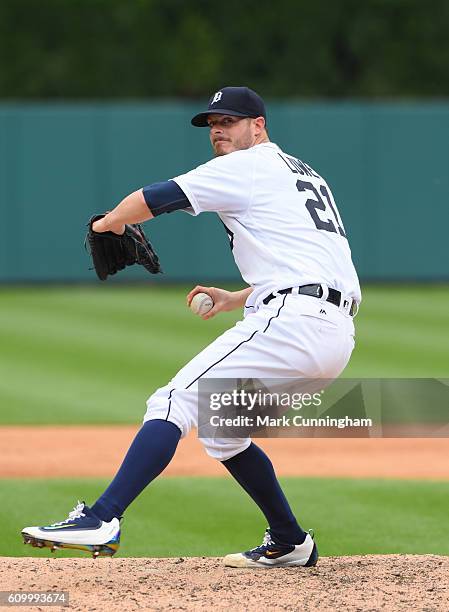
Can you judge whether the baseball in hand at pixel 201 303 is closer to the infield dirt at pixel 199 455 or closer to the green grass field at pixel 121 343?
the infield dirt at pixel 199 455

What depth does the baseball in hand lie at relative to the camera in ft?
15.9

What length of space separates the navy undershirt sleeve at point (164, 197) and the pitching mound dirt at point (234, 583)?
1.36 metres

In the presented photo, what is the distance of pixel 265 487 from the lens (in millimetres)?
4895

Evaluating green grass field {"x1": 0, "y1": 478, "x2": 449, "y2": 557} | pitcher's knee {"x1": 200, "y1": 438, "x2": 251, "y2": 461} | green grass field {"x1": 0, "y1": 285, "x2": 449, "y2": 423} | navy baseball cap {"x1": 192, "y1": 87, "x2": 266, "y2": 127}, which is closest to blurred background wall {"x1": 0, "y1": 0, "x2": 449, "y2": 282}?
green grass field {"x1": 0, "y1": 285, "x2": 449, "y2": 423}

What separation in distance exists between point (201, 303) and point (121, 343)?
8412 millimetres

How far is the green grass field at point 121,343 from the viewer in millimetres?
10086

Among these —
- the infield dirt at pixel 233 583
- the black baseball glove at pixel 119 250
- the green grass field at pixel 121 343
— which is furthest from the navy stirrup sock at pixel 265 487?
the green grass field at pixel 121 343

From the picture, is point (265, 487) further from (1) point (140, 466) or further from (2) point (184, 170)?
(2) point (184, 170)

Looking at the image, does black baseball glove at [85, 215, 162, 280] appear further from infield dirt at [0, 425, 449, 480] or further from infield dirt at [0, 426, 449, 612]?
infield dirt at [0, 425, 449, 480]

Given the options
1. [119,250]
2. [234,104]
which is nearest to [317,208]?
[234,104]

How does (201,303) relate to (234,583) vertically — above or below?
above

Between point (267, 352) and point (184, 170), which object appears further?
point (184, 170)

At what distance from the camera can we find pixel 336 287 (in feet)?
15.1

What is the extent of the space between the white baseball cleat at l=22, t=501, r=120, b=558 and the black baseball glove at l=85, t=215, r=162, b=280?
1037 millimetres
